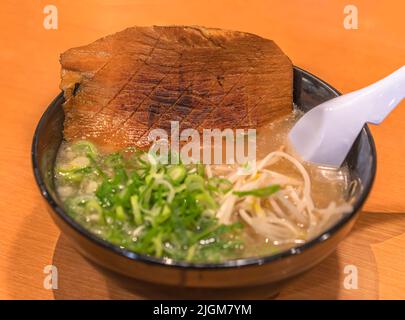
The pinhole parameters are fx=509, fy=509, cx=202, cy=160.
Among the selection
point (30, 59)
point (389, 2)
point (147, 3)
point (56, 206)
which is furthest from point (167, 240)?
point (389, 2)


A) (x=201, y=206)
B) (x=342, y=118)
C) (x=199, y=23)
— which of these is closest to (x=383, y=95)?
(x=342, y=118)
